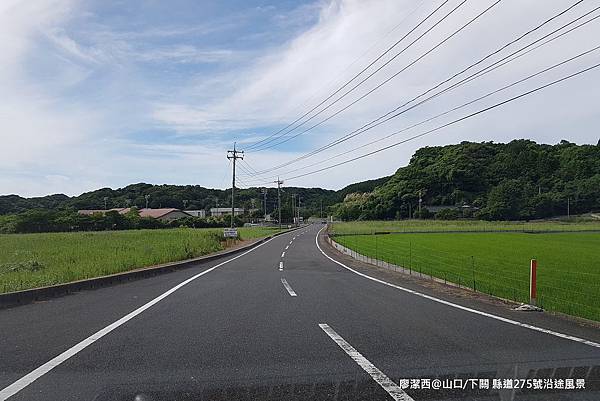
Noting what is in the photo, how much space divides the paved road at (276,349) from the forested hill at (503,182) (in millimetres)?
99515

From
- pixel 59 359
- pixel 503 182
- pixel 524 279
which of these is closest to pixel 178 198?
pixel 503 182

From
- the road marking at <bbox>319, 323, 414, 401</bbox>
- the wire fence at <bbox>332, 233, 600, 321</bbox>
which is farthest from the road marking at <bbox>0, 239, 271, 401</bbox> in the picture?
the wire fence at <bbox>332, 233, 600, 321</bbox>

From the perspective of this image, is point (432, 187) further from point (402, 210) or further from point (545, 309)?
point (545, 309)

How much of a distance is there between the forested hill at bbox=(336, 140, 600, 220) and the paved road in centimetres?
9952

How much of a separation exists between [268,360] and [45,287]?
26.5 feet

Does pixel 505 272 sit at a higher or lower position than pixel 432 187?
lower

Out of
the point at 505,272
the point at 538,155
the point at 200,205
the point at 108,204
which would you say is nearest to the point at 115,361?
the point at 505,272

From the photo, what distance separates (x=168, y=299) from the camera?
11727mm

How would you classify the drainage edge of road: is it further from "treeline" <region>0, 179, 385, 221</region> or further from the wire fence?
"treeline" <region>0, 179, 385, 221</region>

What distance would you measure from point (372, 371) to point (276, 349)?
156cm

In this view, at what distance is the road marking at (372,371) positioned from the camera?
16.2 feet

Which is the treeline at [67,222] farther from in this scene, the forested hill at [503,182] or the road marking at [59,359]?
the road marking at [59,359]

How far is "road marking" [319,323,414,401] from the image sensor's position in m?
4.94

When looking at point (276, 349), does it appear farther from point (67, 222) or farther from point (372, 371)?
point (67, 222)
